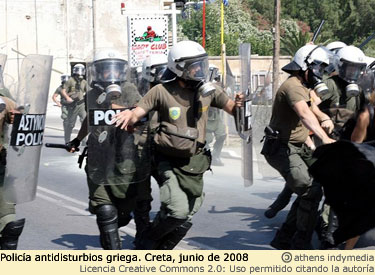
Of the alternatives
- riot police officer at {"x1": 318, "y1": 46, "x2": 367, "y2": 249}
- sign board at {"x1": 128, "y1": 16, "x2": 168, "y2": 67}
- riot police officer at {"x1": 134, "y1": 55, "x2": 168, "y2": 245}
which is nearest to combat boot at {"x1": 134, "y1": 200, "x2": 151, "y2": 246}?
riot police officer at {"x1": 134, "y1": 55, "x2": 168, "y2": 245}

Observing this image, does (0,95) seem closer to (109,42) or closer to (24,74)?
(24,74)

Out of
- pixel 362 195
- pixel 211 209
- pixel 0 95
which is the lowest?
pixel 211 209

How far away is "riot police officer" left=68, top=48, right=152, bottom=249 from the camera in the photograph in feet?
20.1

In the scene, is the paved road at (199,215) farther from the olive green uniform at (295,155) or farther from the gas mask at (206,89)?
the gas mask at (206,89)

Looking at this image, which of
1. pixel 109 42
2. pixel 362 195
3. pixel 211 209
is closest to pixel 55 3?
pixel 109 42

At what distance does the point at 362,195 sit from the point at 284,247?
3.12m

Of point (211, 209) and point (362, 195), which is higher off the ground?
point (362, 195)

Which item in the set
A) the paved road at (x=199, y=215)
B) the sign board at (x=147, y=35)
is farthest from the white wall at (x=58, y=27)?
the paved road at (x=199, y=215)

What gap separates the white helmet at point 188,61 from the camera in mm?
6160

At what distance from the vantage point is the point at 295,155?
6.91 metres

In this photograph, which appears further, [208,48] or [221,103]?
[208,48]

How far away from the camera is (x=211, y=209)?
962 cm

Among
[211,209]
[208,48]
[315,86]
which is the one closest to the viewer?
[315,86]

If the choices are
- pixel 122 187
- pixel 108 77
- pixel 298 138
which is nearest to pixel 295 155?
pixel 298 138
